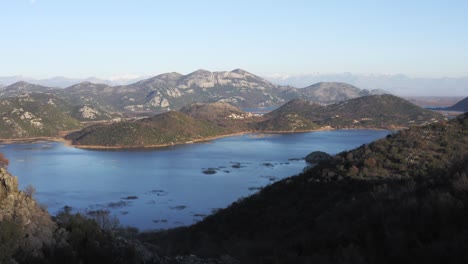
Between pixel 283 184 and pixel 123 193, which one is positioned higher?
pixel 283 184

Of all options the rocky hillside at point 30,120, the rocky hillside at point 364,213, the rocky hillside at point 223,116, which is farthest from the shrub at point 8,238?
the rocky hillside at point 223,116

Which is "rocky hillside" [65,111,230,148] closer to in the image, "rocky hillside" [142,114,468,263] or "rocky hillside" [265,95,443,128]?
"rocky hillside" [265,95,443,128]

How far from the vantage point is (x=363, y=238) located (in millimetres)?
10742

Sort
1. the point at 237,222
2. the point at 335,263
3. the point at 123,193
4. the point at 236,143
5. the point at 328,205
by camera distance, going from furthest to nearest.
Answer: the point at 236,143 → the point at 123,193 → the point at 237,222 → the point at 328,205 → the point at 335,263

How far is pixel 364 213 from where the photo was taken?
43.8ft

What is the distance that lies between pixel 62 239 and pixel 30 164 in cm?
8111

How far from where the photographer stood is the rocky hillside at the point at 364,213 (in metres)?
9.39

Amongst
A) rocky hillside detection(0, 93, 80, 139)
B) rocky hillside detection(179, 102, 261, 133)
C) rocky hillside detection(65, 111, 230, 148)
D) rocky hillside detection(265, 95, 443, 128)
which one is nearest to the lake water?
rocky hillside detection(65, 111, 230, 148)

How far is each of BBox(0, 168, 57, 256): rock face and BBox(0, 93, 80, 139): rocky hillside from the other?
13098 cm

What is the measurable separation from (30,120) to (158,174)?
87.3 meters

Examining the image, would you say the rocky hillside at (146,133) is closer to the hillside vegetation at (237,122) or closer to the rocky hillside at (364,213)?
the hillside vegetation at (237,122)

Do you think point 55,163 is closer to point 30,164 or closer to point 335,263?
point 30,164

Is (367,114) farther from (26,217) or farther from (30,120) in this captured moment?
(26,217)

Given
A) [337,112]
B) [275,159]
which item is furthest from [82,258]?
[337,112]
